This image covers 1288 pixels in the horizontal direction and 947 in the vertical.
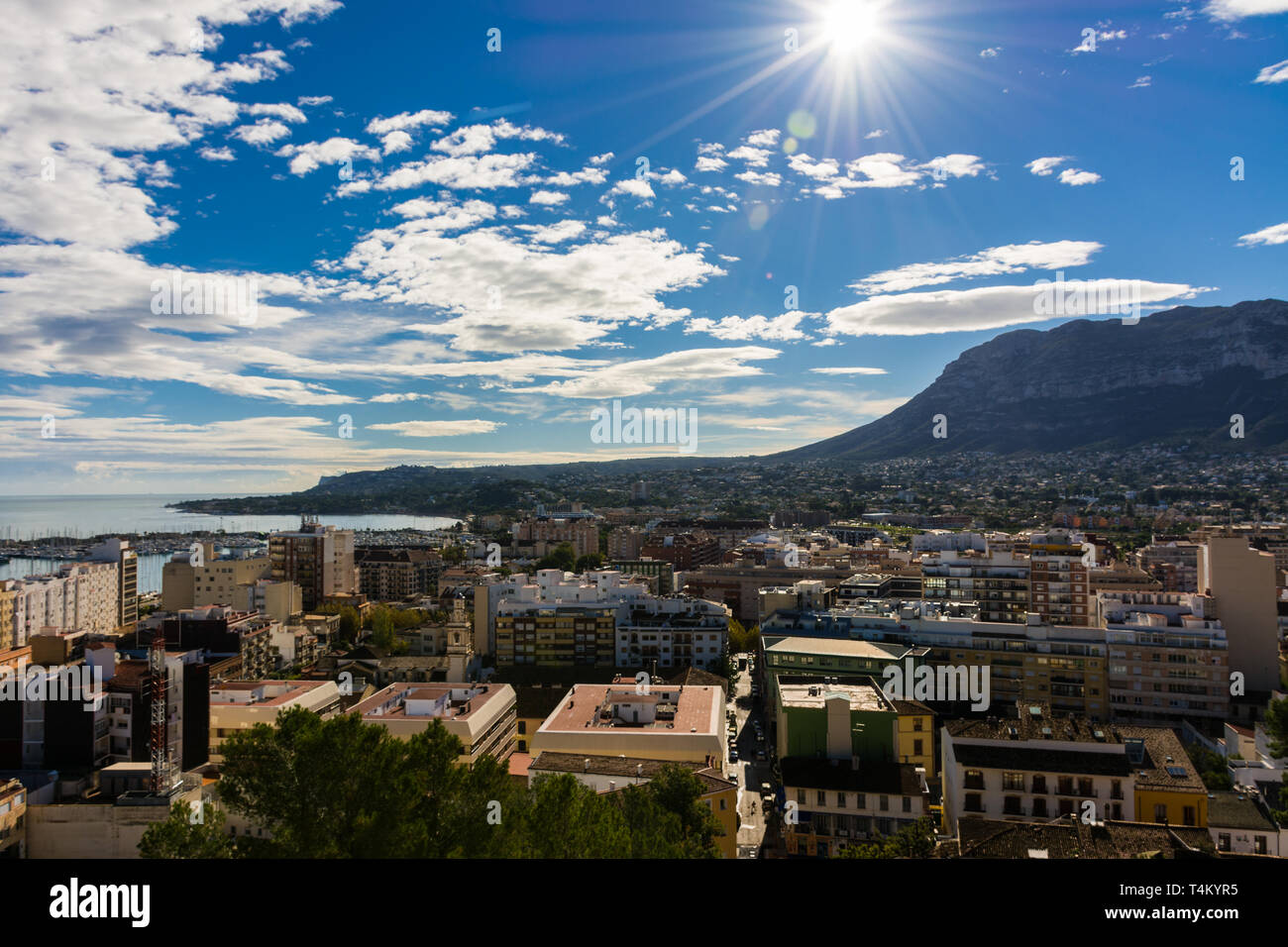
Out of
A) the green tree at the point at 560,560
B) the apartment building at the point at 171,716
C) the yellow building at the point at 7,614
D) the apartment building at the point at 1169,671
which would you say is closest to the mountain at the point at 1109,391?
the green tree at the point at 560,560

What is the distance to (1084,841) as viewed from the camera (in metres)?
8.82

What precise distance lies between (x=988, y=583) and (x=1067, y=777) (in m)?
15.1

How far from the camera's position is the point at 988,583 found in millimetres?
25969

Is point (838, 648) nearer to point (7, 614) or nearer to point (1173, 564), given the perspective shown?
point (1173, 564)

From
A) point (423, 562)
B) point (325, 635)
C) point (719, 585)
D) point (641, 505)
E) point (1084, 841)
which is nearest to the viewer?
point (1084, 841)

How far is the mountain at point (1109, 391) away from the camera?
8831 cm

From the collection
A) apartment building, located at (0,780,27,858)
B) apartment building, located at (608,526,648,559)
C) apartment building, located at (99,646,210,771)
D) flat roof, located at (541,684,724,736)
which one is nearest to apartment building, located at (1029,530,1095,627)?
flat roof, located at (541,684,724,736)

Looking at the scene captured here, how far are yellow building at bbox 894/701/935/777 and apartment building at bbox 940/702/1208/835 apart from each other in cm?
132

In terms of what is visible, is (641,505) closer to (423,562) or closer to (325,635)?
(423,562)

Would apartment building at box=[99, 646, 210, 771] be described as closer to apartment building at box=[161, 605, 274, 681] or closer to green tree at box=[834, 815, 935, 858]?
apartment building at box=[161, 605, 274, 681]

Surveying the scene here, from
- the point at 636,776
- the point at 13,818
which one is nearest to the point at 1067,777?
the point at 636,776

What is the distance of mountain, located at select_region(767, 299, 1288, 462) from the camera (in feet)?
290
